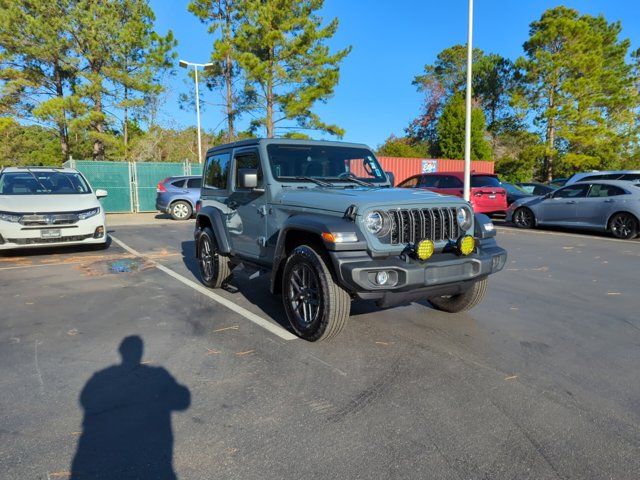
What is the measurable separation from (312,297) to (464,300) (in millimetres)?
1773

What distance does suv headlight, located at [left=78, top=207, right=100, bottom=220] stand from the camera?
8.52 meters

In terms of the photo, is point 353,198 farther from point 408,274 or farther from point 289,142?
point 289,142

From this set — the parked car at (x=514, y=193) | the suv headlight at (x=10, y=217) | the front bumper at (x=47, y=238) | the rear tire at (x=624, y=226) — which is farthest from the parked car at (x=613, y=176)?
the suv headlight at (x=10, y=217)

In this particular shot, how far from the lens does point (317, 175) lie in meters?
5.02

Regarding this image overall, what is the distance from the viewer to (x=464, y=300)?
478 centimetres

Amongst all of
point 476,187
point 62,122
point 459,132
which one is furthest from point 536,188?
point 62,122

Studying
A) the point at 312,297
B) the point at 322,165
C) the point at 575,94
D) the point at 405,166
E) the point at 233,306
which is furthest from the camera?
the point at 575,94

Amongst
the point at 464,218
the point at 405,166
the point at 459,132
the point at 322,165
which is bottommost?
the point at 464,218

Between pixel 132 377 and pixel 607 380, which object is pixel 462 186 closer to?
pixel 607 380

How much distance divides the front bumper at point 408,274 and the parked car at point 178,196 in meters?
14.3

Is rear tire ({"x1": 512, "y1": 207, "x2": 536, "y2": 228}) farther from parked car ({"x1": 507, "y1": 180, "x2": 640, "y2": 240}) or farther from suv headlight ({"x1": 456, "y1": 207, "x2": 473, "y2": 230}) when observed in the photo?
suv headlight ({"x1": 456, "y1": 207, "x2": 473, "y2": 230})

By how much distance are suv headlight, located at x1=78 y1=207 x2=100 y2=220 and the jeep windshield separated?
5.29m

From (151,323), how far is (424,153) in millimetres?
45765

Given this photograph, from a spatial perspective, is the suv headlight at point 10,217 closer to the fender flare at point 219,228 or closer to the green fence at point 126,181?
the fender flare at point 219,228
